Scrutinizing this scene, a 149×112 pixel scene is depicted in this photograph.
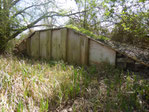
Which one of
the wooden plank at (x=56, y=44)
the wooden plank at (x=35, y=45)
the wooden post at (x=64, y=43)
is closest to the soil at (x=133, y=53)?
the wooden post at (x=64, y=43)

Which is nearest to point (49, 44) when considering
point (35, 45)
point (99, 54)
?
point (35, 45)

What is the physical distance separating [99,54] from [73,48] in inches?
46.6

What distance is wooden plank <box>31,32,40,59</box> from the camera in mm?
5857

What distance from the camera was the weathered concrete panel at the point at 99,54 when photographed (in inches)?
139

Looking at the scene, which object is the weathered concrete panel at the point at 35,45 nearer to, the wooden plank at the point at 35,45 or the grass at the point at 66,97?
the wooden plank at the point at 35,45

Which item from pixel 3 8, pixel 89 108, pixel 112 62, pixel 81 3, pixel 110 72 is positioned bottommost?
pixel 89 108

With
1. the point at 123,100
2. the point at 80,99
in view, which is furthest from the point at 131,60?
the point at 80,99

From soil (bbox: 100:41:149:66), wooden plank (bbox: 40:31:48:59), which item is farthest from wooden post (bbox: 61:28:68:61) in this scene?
soil (bbox: 100:41:149:66)

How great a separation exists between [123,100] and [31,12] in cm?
688

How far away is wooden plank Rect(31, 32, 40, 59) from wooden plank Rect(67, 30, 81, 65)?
208cm

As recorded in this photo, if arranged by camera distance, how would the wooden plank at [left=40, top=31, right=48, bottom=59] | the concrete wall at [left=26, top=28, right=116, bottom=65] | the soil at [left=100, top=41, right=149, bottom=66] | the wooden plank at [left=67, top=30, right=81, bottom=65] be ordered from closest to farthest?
the soil at [left=100, top=41, right=149, bottom=66] < the concrete wall at [left=26, top=28, right=116, bottom=65] < the wooden plank at [left=67, top=30, right=81, bottom=65] < the wooden plank at [left=40, top=31, right=48, bottom=59]

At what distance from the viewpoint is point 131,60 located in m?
3.26

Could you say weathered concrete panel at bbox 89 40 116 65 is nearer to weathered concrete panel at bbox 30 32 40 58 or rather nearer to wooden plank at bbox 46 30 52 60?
wooden plank at bbox 46 30 52 60

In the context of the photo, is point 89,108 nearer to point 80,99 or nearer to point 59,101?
point 80,99
